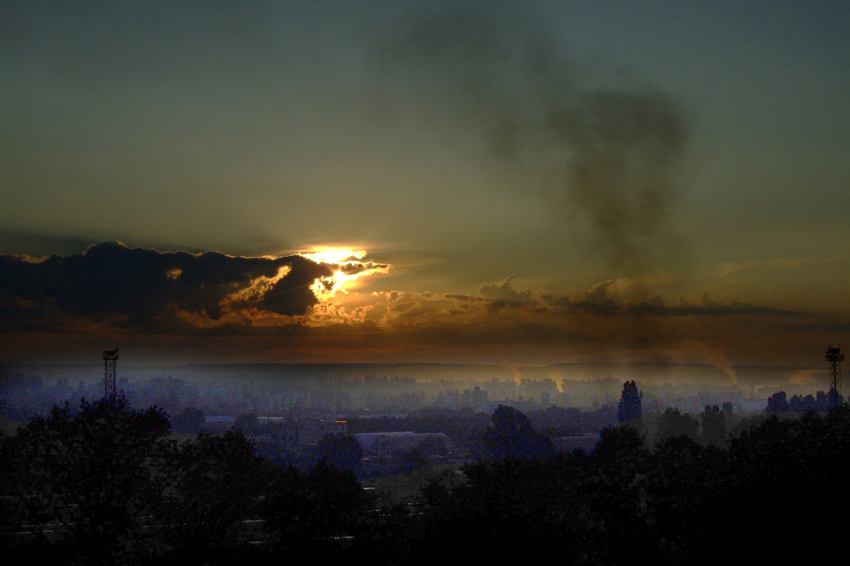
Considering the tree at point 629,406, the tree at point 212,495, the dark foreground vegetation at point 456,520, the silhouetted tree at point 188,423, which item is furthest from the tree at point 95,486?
the tree at point 629,406

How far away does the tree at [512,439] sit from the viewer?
330 feet

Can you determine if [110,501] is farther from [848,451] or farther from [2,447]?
[848,451]

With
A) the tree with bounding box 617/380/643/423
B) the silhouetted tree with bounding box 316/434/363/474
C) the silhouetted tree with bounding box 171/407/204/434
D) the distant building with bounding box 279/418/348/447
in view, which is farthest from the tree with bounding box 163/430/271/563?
the tree with bounding box 617/380/643/423

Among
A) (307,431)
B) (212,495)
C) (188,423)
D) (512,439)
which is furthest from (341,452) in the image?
(188,423)

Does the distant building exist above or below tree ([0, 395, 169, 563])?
below

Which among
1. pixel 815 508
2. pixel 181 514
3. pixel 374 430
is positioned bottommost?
pixel 374 430

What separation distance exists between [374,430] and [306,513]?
151 m

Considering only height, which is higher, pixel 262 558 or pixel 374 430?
pixel 262 558

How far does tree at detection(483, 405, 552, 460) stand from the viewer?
330ft

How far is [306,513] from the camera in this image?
3381cm

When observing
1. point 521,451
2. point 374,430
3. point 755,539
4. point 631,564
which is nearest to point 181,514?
point 631,564

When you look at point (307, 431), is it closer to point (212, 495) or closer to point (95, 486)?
point (212, 495)

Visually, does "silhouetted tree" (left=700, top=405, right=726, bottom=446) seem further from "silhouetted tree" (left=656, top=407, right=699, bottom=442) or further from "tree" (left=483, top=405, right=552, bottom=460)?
"tree" (left=483, top=405, right=552, bottom=460)

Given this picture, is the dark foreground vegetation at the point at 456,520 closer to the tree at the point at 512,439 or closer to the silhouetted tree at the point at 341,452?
the tree at the point at 512,439
